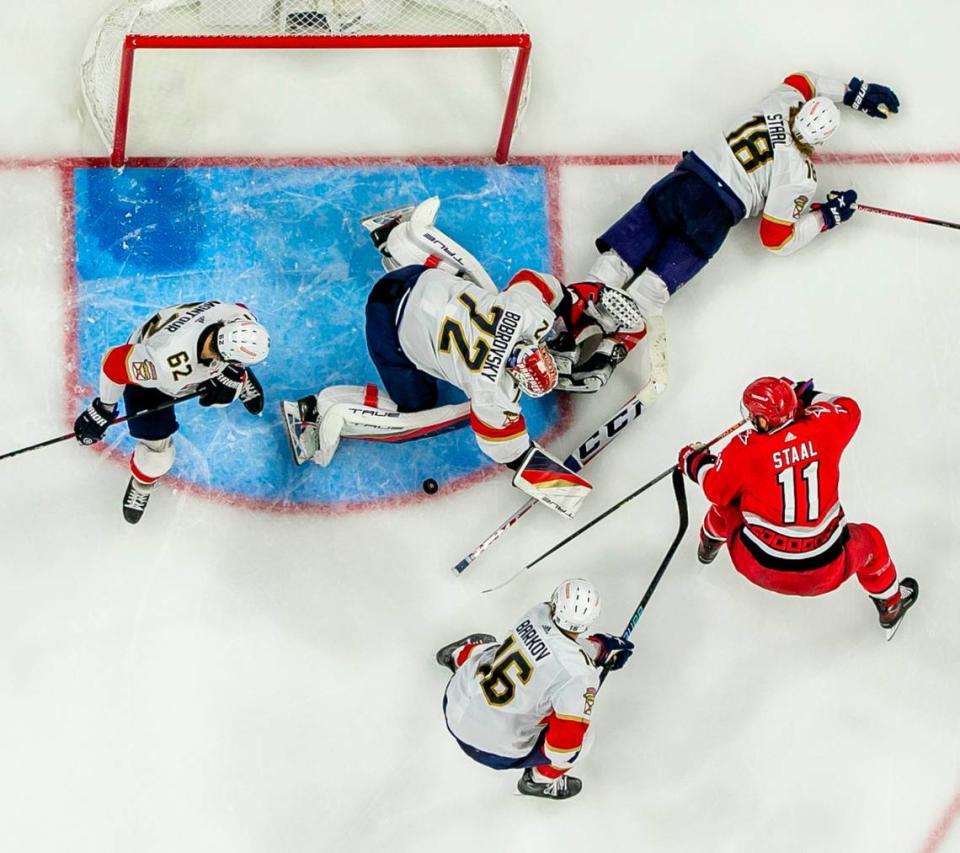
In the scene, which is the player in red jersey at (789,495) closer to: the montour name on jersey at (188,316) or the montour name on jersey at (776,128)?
the montour name on jersey at (776,128)

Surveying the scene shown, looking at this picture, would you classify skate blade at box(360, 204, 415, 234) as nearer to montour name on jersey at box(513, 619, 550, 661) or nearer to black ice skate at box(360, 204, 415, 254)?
black ice skate at box(360, 204, 415, 254)

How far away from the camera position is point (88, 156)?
233 inches

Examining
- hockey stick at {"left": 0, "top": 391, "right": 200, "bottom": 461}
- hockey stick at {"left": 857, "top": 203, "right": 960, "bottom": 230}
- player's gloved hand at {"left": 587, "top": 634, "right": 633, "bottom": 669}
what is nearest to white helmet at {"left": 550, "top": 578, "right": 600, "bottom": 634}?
player's gloved hand at {"left": 587, "top": 634, "right": 633, "bottom": 669}

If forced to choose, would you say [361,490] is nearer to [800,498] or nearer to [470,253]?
[470,253]

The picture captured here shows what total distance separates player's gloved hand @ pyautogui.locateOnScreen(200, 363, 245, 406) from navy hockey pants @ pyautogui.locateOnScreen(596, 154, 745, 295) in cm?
156

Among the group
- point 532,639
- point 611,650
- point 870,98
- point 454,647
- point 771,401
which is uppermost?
point 870,98

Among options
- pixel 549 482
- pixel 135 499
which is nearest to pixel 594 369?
pixel 549 482

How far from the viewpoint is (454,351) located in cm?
515

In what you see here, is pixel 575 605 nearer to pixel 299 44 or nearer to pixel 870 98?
pixel 299 44

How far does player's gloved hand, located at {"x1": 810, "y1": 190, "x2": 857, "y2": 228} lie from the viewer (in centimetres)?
602

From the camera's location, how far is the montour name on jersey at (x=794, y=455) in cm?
501

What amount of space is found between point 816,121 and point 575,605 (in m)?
2.14

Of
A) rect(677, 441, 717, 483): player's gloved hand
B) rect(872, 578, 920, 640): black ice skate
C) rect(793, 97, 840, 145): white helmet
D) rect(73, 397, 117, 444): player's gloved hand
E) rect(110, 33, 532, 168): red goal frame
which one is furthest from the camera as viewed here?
rect(793, 97, 840, 145): white helmet

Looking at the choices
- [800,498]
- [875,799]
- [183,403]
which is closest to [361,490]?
[183,403]
